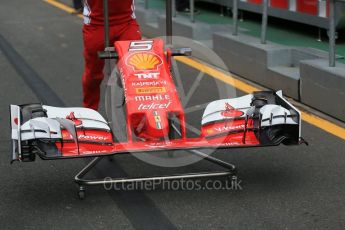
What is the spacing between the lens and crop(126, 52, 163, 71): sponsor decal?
5.00 meters

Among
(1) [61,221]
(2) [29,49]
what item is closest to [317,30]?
(2) [29,49]

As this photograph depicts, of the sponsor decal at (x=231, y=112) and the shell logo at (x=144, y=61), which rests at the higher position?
the shell logo at (x=144, y=61)

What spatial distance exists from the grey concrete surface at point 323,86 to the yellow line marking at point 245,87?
0.15 m

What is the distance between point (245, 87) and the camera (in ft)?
25.9

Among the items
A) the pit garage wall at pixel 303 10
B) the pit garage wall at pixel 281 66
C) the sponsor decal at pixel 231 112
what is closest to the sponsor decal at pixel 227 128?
the sponsor decal at pixel 231 112

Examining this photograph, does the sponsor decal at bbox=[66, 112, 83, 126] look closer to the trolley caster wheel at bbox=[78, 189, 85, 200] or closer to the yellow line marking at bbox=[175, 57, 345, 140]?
the trolley caster wheel at bbox=[78, 189, 85, 200]

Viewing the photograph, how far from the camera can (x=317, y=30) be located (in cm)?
930

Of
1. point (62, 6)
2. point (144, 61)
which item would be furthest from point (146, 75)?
point (62, 6)

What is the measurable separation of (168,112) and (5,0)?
43.9ft

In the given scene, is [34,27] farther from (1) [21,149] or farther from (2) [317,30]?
(1) [21,149]

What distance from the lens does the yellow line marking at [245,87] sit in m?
6.18

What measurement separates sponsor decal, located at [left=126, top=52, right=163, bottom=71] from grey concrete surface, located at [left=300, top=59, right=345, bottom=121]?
2.03 meters

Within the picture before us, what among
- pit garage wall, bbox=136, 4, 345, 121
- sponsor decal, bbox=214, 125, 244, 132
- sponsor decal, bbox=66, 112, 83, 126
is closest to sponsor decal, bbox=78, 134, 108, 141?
sponsor decal, bbox=66, 112, 83, 126

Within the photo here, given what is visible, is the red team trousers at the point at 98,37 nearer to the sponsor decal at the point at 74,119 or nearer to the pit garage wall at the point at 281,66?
the sponsor decal at the point at 74,119
